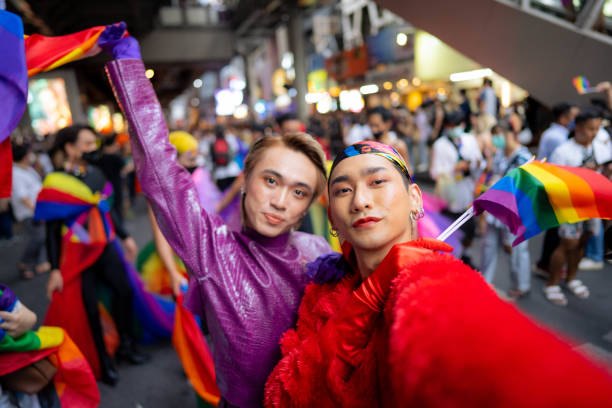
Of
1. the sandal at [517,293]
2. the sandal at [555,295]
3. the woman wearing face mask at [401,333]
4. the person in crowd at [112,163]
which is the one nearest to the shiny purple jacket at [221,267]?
the woman wearing face mask at [401,333]

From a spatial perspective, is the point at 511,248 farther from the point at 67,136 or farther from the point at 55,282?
the point at 67,136

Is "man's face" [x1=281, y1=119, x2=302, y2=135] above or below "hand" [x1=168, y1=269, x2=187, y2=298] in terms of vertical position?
above

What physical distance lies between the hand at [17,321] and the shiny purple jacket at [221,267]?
2.38ft

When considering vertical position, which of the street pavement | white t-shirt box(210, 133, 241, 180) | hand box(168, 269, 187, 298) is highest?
hand box(168, 269, 187, 298)

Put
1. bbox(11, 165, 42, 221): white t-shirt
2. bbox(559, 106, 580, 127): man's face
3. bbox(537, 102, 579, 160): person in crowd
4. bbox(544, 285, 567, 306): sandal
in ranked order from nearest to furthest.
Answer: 1. bbox(544, 285, 567, 306): sandal
2. bbox(537, 102, 579, 160): person in crowd
3. bbox(559, 106, 580, 127): man's face
4. bbox(11, 165, 42, 221): white t-shirt

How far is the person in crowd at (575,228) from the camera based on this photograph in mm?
3492

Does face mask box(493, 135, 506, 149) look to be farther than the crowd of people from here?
Yes

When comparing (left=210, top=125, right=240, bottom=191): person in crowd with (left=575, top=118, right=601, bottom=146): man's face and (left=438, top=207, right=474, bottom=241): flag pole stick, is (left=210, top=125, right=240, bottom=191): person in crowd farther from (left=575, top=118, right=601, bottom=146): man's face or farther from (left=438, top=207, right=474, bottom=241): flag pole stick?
(left=438, top=207, right=474, bottom=241): flag pole stick

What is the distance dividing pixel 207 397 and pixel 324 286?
1.59 meters

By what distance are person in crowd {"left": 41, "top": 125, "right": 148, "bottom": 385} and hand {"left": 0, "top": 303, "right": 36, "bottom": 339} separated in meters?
1.25

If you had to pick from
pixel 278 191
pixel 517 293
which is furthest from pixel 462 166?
pixel 278 191

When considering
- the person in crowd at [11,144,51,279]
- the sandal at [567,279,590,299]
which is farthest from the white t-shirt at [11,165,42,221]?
the sandal at [567,279,590,299]

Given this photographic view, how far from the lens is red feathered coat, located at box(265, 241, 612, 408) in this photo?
1.35 ft

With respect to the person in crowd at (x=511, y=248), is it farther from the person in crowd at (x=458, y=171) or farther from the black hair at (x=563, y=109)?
the black hair at (x=563, y=109)
